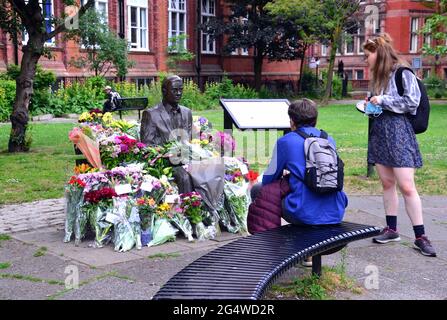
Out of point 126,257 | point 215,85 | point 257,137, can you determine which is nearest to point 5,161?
point 257,137

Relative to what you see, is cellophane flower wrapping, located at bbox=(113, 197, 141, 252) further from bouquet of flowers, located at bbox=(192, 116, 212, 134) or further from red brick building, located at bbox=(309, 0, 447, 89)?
red brick building, located at bbox=(309, 0, 447, 89)

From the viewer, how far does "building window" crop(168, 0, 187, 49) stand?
115 ft

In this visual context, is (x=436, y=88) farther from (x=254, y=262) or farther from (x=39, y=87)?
(x=254, y=262)

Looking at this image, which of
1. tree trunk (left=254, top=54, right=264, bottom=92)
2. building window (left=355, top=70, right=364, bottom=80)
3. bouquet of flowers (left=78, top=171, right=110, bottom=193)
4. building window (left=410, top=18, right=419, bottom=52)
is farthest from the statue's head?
building window (left=410, top=18, right=419, bottom=52)

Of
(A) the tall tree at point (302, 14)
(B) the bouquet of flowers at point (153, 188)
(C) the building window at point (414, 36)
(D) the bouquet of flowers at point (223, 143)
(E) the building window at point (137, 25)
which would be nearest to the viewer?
(B) the bouquet of flowers at point (153, 188)

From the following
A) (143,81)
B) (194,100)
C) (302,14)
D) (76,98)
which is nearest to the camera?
(76,98)

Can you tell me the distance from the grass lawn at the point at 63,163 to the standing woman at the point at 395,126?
101 inches

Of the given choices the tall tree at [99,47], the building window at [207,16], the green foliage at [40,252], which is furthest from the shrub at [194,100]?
the green foliage at [40,252]

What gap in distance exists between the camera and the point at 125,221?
6.13 meters

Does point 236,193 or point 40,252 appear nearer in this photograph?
point 40,252

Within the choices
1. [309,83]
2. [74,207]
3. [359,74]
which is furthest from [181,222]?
[359,74]

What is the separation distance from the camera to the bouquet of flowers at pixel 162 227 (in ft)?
20.7

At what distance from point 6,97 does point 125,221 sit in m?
16.0

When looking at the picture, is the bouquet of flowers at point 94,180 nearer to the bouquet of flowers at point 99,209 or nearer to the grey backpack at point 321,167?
the bouquet of flowers at point 99,209
